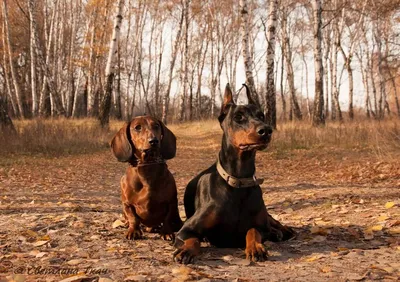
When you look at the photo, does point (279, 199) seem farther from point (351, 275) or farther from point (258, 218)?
point (351, 275)

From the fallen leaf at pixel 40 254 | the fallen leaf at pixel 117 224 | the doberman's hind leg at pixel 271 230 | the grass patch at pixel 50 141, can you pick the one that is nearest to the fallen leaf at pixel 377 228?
the doberman's hind leg at pixel 271 230

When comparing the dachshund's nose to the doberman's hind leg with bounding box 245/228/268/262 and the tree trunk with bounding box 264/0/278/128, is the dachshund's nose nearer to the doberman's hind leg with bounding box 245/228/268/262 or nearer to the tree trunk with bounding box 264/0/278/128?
the doberman's hind leg with bounding box 245/228/268/262

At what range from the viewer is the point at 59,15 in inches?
1204

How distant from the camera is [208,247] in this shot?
3494mm

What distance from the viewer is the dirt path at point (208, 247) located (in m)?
2.71

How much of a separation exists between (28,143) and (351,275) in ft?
35.7

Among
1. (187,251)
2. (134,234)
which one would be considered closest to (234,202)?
(187,251)

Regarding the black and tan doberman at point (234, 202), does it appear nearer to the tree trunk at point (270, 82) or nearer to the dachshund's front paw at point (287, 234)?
the dachshund's front paw at point (287, 234)

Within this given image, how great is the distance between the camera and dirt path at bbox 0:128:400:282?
107 inches

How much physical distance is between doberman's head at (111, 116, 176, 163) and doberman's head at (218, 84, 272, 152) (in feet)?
2.18

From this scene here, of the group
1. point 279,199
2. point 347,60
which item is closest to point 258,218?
point 279,199

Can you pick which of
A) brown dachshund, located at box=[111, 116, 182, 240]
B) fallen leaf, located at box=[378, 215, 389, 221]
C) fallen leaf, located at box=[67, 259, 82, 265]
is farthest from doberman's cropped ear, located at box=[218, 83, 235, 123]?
fallen leaf, located at box=[378, 215, 389, 221]

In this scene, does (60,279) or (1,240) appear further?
(1,240)

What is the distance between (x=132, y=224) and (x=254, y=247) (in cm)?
135
